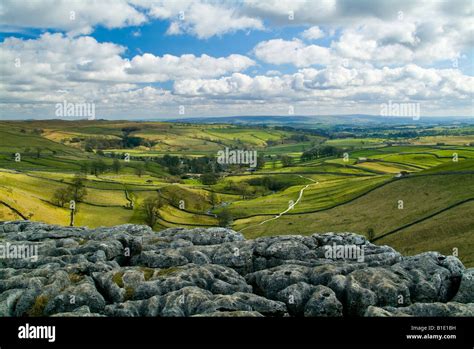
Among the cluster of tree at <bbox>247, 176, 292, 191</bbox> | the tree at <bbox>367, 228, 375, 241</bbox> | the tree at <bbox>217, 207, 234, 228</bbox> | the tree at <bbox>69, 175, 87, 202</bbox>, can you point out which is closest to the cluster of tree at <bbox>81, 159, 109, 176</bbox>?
the tree at <bbox>69, 175, 87, 202</bbox>

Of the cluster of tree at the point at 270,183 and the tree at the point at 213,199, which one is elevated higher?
the cluster of tree at the point at 270,183

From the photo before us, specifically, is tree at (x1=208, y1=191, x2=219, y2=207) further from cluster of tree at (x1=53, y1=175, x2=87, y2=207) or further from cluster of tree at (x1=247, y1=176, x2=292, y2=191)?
cluster of tree at (x1=53, y1=175, x2=87, y2=207)

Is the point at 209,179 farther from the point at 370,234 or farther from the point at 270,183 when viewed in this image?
the point at 370,234

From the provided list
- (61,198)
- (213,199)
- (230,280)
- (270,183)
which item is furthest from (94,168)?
(230,280)

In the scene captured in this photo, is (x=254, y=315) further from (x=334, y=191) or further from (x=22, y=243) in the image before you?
(x=334, y=191)

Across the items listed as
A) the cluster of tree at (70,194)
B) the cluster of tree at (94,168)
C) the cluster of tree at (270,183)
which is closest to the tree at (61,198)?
the cluster of tree at (70,194)

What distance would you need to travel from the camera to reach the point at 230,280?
3500 centimetres

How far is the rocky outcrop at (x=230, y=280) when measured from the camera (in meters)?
29.9

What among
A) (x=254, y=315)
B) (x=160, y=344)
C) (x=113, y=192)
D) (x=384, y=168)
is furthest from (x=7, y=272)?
(x=384, y=168)

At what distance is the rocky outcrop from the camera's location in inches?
1178

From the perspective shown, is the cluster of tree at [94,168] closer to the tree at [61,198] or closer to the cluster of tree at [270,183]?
the tree at [61,198]

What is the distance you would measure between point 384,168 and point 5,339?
588ft

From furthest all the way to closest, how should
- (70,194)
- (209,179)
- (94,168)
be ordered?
(94,168) → (209,179) → (70,194)

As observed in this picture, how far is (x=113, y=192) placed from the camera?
13762 cm
